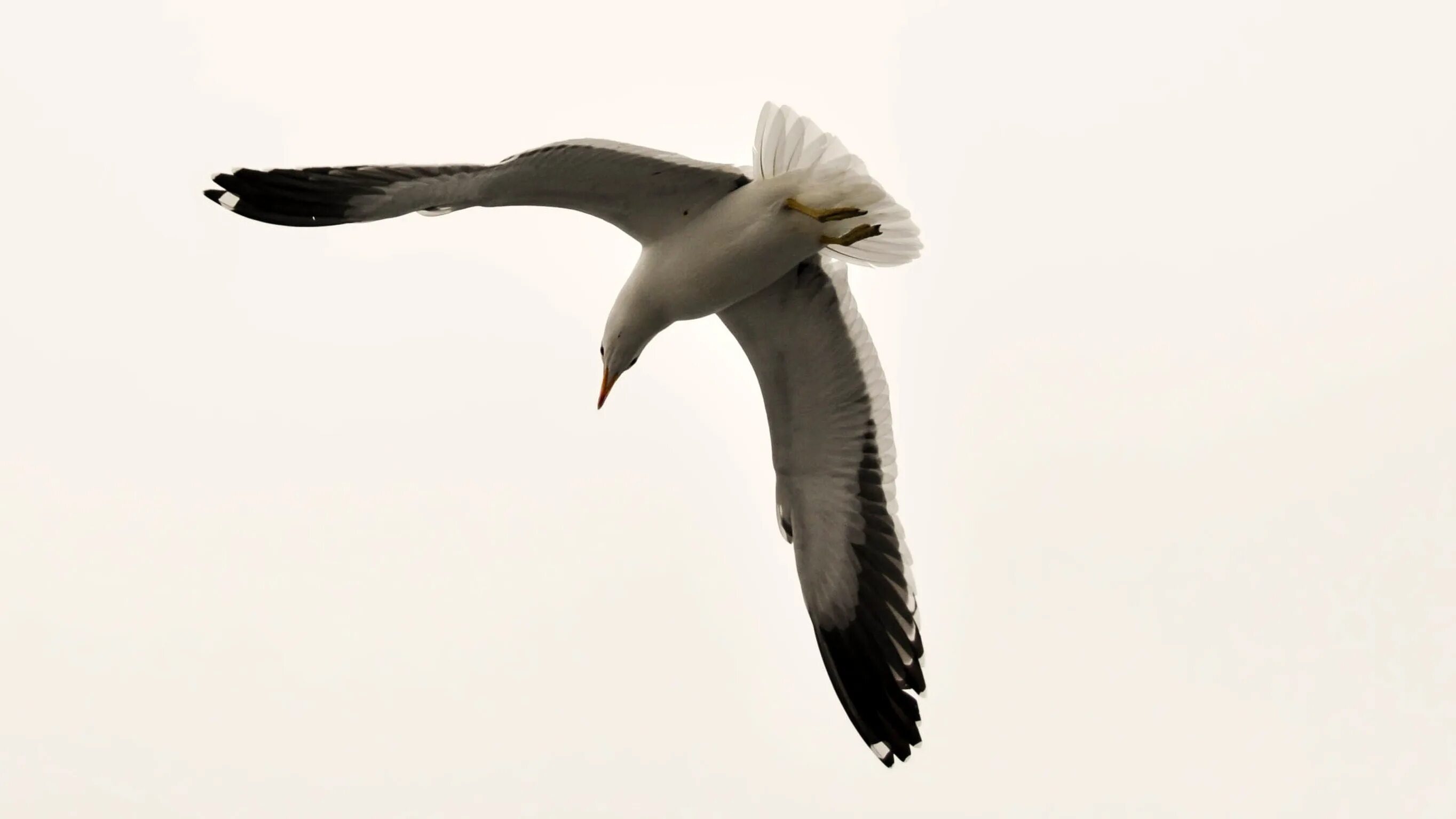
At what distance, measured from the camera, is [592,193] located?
4.97 m

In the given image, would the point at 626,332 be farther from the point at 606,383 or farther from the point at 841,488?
the point at 841,488

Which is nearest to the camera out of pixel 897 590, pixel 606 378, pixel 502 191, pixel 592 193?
pixel 502 191

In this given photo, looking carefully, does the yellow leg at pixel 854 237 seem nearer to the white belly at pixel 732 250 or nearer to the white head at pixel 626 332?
the white belly at pixel 732 250

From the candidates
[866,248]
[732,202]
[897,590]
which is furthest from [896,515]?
[732,202]

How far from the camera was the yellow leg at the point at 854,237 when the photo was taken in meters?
4.94

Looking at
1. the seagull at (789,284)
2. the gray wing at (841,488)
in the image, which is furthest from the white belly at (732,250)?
the gray wing at (841,488)

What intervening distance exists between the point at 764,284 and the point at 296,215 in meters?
1.64

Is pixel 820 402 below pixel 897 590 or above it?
above

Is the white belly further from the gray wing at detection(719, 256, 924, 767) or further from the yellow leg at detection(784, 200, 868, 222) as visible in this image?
the gray wing at detection(719, 256, 924, 767)

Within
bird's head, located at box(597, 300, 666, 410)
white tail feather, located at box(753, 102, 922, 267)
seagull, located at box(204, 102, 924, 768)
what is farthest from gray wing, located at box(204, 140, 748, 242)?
bird's head, located at box(597, 300, 666, 410)

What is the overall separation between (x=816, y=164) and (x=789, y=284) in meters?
0.61

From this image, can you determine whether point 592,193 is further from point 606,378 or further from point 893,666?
point 893,666

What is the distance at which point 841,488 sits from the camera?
5.75 m

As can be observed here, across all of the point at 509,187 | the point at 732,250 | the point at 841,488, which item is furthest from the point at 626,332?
the point at 841,488
